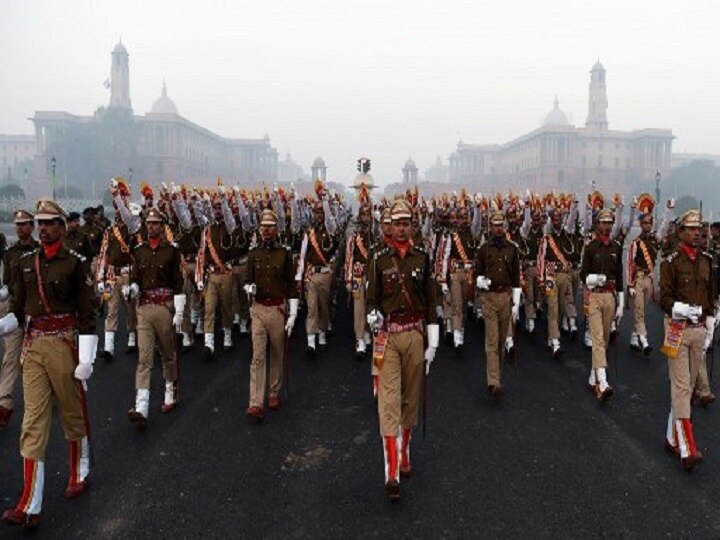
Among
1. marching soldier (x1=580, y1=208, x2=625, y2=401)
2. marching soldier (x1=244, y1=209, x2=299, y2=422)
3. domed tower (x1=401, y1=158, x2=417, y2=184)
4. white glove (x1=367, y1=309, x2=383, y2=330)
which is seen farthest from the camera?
domed tower (x1=401, y1=158, x2=417, y2=184)

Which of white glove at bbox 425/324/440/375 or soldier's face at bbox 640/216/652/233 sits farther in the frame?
soldier's face at bbox 640/216/652/233

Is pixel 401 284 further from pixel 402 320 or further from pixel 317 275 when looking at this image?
pixel 317 275

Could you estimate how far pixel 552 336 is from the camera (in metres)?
10.9

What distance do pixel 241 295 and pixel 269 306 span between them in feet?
15.3

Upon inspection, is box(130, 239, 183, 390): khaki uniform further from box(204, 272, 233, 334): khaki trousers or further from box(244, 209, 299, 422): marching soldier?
box(204, 272, 233, 334): khaki trousers

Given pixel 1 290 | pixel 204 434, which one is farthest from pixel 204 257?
pixel 204 434

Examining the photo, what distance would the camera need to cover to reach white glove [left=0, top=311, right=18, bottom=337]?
5.48m

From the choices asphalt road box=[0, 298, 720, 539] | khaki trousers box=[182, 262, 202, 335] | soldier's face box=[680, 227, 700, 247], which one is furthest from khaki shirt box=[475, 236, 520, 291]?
khaki trousers box=[182, 262, 202, 335]

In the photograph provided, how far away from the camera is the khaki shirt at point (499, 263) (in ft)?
27.9

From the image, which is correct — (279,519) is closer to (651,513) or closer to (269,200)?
(651,513)

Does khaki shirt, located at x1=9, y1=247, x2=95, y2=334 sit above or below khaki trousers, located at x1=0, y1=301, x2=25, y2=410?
above

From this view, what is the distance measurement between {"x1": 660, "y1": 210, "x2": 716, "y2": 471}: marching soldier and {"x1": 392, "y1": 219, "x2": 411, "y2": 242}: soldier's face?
2.70 m

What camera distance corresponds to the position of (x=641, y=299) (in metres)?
11.4

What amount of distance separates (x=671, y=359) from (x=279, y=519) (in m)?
4.35
